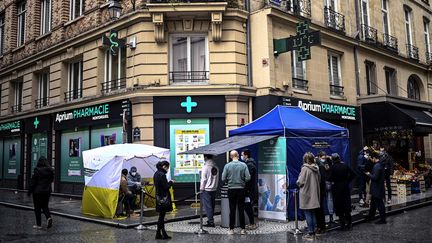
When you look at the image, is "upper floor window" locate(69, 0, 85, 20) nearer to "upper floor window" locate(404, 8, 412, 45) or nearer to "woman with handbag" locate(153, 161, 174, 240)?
"woman with handbag" locate(153, 161, 174, 240)

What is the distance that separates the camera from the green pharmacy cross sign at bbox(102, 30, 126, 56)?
47.1ft

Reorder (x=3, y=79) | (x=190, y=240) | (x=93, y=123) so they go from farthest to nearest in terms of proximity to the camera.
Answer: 1. (x=3, y=79)
2. (x=93, y=123)
3. (x=190, y=240)

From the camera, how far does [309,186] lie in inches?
337

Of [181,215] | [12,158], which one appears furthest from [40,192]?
[12,158]

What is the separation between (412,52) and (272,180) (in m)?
15.9

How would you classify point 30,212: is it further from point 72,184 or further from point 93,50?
point 93,50

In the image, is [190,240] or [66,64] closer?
[190,240]

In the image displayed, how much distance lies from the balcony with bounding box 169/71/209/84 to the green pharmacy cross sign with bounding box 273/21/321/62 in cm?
263

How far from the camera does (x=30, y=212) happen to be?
12.9 m

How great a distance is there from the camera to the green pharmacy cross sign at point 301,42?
13529mm

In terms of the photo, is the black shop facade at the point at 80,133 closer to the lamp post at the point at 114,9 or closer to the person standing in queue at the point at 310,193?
the lamp post at the point at 114,9

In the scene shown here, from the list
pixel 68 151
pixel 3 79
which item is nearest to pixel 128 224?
pixel 68 151

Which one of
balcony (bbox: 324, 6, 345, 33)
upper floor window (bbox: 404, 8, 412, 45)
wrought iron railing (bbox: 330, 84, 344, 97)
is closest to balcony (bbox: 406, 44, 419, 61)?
upper floor window (bbox: 404, 8, 412, 45)

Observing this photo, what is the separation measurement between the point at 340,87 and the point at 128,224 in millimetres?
10945
